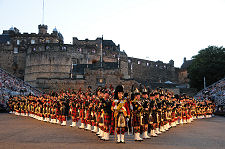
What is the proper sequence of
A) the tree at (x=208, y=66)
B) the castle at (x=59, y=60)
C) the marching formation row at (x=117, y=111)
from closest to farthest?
the marching formation row at (x=117, y=111), the tree at (x=208, y=66), the castle at (x=59, y=60)

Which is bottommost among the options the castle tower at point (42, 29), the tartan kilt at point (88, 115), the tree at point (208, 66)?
the tartan kilt at point (88, 115)

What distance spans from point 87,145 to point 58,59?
173 feet

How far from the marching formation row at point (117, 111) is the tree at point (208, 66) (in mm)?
28443

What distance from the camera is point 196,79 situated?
49.7 m

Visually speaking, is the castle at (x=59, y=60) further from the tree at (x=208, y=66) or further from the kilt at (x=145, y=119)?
the kilt at (x=145, y=119)

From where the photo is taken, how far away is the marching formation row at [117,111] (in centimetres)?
998

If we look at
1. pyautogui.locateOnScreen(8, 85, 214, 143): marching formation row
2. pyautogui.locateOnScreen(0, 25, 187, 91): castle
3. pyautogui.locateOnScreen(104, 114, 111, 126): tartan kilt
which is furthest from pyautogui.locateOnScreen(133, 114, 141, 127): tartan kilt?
pyautogui.locateOnScreen(0, 25, 187, 91): castle

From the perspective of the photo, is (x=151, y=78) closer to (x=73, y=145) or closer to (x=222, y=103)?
(x=222, y=103)

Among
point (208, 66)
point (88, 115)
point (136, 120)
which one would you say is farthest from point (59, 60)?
point (136, 120)

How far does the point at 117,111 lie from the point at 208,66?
42.0 metres

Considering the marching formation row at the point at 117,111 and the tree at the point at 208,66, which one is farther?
the tree at the point at 208,66

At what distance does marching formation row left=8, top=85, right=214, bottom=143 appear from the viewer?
393 inches

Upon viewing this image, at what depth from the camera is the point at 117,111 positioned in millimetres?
9898

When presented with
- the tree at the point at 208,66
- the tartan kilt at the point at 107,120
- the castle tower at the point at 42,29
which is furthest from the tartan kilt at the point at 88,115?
the castle tower at the point at 42,29
